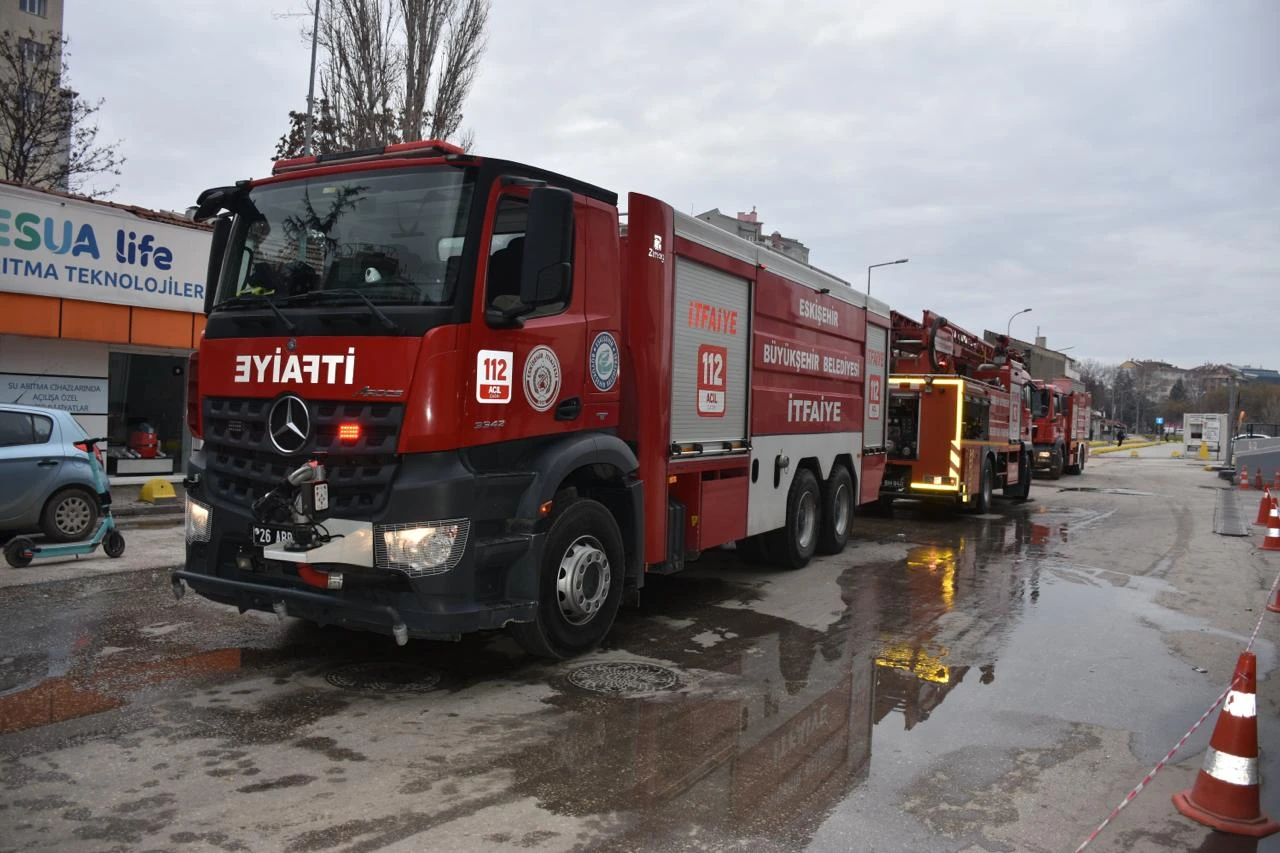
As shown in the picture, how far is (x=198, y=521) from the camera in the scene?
5.75m

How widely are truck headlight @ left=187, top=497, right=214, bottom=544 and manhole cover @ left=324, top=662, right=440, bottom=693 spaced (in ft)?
3.76

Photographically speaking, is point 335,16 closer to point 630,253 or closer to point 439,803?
point 630,253

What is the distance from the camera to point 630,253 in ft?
22.0

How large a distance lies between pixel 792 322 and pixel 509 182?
461cm

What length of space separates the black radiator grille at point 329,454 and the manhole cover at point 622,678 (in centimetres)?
172

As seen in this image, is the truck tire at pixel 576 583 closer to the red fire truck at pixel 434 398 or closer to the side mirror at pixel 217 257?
the red fire truck at pixel 434 398

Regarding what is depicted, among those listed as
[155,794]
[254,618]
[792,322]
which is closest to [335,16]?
[792,322]

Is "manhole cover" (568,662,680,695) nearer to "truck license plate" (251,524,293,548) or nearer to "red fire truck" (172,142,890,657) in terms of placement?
"red fire truck" (172,142,890,657)

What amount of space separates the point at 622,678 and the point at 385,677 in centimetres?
145

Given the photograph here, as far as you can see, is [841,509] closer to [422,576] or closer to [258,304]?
[422,576]

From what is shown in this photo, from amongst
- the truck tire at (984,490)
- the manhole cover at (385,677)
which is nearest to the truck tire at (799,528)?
the manhole cover at (385,677)

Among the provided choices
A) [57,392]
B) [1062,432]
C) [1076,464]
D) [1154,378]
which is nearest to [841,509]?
[57,392]

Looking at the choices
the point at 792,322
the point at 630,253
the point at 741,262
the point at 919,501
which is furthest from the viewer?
the point at 919,501

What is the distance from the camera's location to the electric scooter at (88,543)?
8555 millimetres
